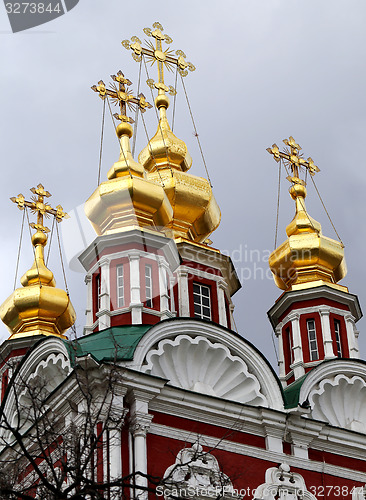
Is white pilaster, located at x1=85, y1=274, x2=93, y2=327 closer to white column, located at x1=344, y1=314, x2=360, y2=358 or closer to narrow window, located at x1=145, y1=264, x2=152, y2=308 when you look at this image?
narrow window, located at x1=145, y1=264, x2=152, y2=308

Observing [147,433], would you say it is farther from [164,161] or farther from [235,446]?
[164,161]

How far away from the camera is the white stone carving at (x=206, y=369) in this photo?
52.6 feet

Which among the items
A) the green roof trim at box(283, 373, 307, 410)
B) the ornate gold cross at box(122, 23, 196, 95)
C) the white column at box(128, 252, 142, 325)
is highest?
the ornate gold cross at box(122, 23, 196, 95)

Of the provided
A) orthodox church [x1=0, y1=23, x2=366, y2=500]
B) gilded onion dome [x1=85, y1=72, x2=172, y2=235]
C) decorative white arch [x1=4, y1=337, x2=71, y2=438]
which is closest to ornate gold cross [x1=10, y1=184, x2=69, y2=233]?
orthodox church [x1=0, y1=23, x2=366, y2=500]

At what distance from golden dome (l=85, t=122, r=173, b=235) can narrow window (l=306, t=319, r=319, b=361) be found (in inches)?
140

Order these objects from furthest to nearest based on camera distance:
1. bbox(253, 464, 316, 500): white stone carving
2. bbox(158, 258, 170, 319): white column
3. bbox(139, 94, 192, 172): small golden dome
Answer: bbox(139, 94, 192, 172): small golden dome
bbox(158, 258, 170, 319): white column
bbox(253, 464, 316, 500): white stone carving

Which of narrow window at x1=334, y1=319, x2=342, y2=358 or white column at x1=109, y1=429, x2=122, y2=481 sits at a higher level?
narrow window at x1=334, y1=319, x2=342, y2=358

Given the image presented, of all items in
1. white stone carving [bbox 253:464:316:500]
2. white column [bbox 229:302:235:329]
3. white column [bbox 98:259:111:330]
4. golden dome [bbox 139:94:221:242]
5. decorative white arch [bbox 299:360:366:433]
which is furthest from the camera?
golden dome [bbox 139:94:221:242]

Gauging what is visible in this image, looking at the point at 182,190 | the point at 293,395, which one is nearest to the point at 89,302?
the point at 182,190

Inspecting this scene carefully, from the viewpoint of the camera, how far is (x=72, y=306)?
853 inches

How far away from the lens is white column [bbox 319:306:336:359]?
65.3ft

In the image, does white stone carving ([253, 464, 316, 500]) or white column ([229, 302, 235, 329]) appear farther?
white column ([229, 302, 235, 329])

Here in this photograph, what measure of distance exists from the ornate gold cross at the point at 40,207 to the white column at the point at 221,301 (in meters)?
4.72

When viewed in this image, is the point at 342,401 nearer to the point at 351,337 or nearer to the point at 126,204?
the point at 351,337
